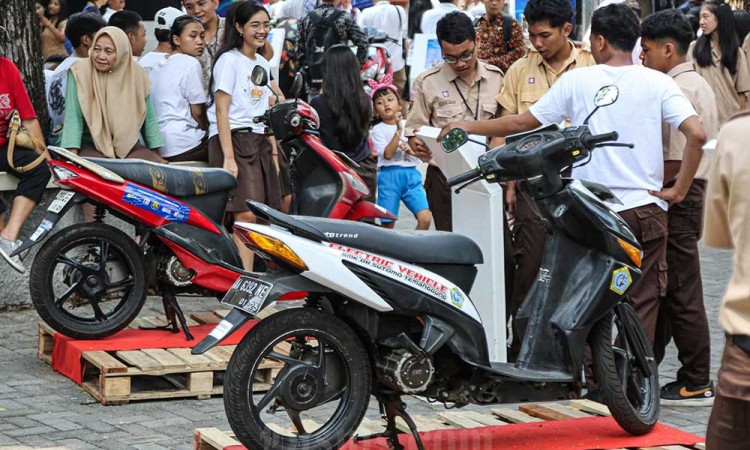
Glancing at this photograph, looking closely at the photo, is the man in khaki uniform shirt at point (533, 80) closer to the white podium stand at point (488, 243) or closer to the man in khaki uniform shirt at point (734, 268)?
the white podium stand at point (488, 243)

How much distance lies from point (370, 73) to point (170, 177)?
5.27 metres

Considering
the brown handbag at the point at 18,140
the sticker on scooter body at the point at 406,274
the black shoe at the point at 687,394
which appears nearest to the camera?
the sticker on scooter body at the point at 406,274

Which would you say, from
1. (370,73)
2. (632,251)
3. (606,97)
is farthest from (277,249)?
(370,73)

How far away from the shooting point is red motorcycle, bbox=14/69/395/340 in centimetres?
718

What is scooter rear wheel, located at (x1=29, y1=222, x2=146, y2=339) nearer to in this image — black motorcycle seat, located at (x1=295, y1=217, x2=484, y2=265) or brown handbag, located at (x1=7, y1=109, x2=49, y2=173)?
brown handbag, located at (x1=7, y1=109, x2=49, y2=173)

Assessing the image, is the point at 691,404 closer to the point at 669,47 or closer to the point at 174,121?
the point at 669,47

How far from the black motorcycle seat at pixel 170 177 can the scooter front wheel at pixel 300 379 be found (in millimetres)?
2189

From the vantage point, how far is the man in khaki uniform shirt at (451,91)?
7859mm

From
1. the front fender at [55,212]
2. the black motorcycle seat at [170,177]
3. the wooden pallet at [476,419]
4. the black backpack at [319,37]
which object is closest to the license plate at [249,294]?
the wooden pallet at [476,419]

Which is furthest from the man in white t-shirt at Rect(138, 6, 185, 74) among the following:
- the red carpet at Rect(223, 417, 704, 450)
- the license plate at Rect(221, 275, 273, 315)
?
the red carpet at Rect(223, 417, 704, 450)

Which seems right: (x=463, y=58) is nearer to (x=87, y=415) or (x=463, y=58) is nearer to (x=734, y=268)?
(x=87, y=415)

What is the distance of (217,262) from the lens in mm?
7383

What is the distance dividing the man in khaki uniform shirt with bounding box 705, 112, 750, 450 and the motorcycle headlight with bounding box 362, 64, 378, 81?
8.60m

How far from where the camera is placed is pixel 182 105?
30.8 feet
